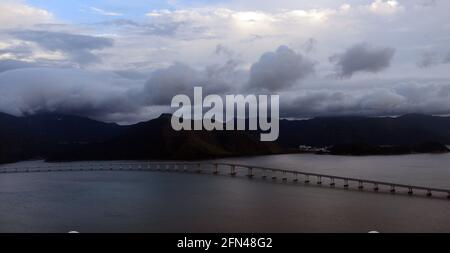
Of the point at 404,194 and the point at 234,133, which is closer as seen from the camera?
the point at 404,194

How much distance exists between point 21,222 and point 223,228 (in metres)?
16.7

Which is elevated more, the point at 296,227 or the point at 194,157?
the point at 194,157

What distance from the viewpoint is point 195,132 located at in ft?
611

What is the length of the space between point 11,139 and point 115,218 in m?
167

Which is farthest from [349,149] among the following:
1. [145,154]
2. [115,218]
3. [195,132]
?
[115,218]

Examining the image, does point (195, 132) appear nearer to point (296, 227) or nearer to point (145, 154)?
point (145, 154)

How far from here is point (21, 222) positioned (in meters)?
39.2
